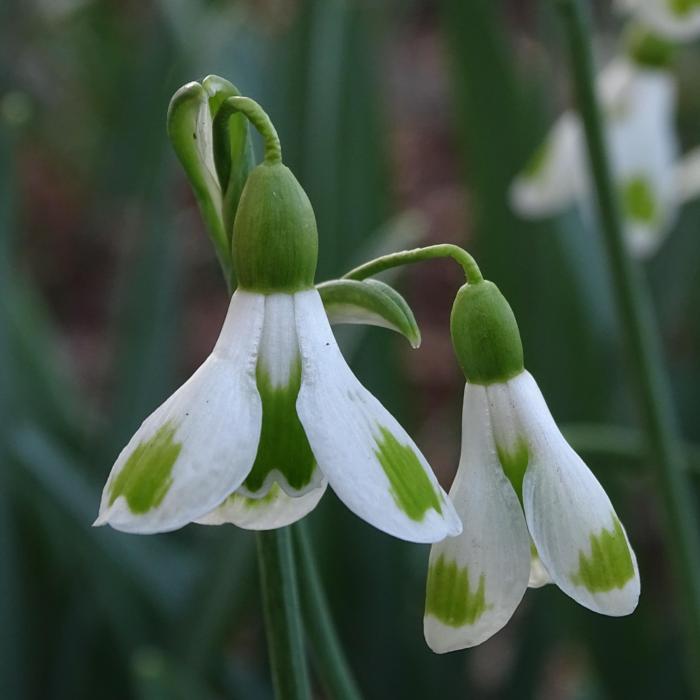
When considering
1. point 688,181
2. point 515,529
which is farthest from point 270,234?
point 688,181

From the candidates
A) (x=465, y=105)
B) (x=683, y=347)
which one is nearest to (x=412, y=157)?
(x=683, y=347)

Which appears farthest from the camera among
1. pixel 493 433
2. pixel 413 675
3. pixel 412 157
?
pixel 412 157

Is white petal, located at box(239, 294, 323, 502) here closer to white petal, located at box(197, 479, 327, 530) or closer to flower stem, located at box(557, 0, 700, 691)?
white petal, located at box(197, 479, 327, 530)

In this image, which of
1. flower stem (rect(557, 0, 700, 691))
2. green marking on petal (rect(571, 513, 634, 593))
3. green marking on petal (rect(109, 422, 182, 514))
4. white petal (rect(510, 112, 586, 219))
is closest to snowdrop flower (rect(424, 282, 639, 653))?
green marking on petal (rect(571, 513, 634, 593))

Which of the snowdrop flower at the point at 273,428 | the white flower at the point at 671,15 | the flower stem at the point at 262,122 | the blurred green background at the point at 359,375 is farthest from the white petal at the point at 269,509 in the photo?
the white flower at the point at 671,15

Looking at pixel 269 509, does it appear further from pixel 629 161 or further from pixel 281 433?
pixel 629 161

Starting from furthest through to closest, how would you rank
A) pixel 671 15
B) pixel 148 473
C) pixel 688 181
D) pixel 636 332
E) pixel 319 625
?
pixel 688 181 < pixel 671 15 < pixel 636 332 < pixel 319 625 < pixel 148 473

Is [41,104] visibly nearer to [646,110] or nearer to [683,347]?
[683,347]

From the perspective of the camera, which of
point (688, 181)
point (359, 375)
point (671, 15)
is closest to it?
point (671, 15)
